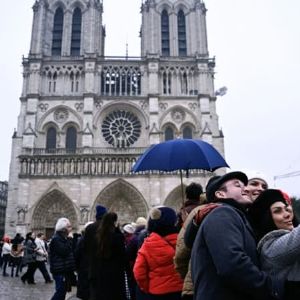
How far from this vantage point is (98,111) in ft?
92.1

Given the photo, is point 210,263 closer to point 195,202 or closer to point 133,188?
point 195,202

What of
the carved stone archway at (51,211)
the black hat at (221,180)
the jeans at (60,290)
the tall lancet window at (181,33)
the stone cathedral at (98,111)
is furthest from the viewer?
the tall lancet window at (181,33)

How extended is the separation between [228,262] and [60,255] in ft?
16.1

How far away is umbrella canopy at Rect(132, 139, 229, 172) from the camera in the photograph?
5578 mm

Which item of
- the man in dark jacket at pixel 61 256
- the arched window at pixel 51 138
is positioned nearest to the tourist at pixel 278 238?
the man in dark jacket at pixel 61 256

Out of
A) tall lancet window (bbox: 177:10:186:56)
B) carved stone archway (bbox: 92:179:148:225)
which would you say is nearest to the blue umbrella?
carved stone archway (bbox: 92:179:148:225)

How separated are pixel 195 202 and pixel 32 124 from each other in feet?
82.1

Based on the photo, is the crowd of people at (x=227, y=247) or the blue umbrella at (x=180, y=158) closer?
the crowd of people at (x=227, y=247)

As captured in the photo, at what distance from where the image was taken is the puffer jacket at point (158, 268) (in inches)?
142

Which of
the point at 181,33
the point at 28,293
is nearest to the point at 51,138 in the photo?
the point at 181,33

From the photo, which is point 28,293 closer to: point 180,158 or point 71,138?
point 180,158

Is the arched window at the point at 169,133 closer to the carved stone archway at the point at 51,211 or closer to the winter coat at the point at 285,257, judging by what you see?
the carved stone archway at the point at 51,211

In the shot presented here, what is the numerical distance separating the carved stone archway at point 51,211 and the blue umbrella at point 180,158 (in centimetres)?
2083

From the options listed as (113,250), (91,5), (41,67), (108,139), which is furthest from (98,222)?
(91,5)
